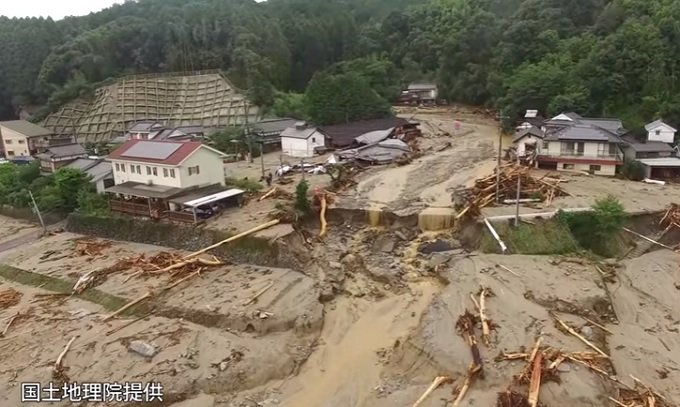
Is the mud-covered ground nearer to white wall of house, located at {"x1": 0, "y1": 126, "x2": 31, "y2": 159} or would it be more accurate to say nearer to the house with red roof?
the house with red roof

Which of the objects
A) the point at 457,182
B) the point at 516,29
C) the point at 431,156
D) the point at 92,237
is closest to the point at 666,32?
the point at 516,29

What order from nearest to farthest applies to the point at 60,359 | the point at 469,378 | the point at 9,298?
the point at 469,378, the point at 60,359, the point at 9,298

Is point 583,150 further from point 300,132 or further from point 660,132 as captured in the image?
point 300,132

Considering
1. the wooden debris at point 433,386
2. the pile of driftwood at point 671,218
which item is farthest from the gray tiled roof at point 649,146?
the wooden debris at point 433,386

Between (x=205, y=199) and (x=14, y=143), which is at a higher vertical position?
(x=14, y=143)

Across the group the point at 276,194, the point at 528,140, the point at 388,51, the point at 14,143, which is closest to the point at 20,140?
the point at 14,143

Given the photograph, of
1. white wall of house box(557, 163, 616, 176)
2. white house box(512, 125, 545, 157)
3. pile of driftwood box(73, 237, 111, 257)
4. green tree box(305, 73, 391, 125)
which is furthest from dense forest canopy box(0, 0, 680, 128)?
pile of driftwood box(73, 237, 111, 257)

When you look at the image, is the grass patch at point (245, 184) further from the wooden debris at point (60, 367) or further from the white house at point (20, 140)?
the white house at point (20, 140)
